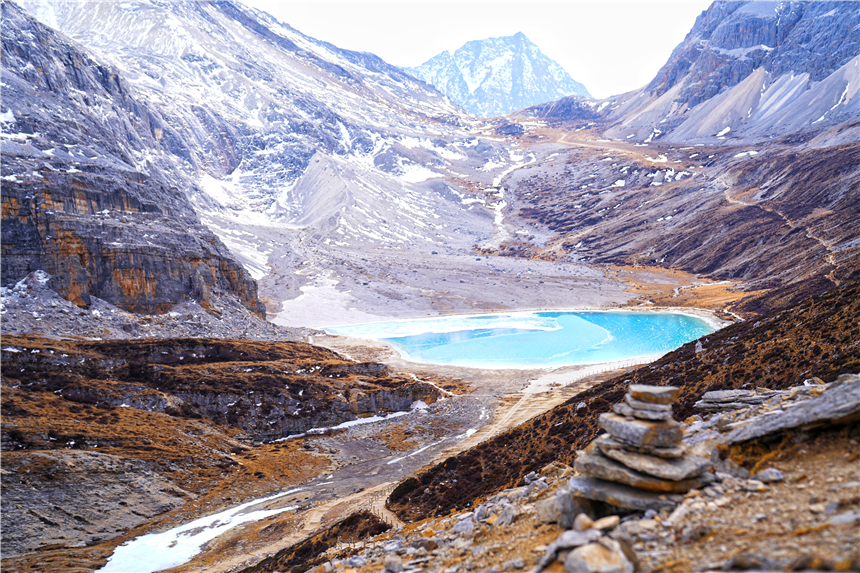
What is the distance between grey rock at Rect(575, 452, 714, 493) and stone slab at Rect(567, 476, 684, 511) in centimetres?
11

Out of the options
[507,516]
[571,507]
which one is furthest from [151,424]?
[571,507]

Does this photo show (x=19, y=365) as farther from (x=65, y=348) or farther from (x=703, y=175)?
(x=703, y=175)

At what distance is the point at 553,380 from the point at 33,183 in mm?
54051

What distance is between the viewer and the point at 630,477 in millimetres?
8016

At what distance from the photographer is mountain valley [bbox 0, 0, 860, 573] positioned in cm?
1284

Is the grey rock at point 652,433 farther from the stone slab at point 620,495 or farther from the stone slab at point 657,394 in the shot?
the stone slab at point 620,495

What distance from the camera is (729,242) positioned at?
103m

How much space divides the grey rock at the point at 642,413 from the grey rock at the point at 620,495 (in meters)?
1.24

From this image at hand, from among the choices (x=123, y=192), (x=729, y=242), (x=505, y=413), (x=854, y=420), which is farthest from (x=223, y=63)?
(x=854, y=420)

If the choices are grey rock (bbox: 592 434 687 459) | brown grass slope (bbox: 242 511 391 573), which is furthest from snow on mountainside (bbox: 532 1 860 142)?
grey rock (bbox: 592 434 687 459)

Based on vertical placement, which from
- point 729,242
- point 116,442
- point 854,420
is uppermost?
point 729,242

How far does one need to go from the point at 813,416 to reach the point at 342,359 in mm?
45379

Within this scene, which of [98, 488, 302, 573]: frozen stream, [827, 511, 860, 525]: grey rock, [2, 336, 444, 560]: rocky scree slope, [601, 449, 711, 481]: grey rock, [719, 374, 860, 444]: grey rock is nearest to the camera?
[827, 511, 860, 525]: grey rock

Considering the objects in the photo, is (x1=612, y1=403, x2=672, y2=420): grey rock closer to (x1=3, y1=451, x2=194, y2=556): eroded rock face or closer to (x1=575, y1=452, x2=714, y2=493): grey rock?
(x1=575, y1=452, x2=714, y2=493): grey rock
